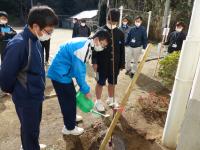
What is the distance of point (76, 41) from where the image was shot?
12.6 ft

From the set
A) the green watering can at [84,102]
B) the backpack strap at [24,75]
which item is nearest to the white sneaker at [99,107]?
the green watering can at [84,102]

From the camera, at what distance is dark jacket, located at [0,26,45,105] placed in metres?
2.88

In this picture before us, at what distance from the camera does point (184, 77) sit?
367cm

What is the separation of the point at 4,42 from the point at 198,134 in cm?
547

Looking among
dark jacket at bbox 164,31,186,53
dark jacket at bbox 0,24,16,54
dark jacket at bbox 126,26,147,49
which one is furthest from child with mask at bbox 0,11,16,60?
dark jacket at bbox 164,31,186,53

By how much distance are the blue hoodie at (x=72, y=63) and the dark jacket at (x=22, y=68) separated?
68 cm

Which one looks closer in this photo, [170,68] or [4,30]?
[170,68]

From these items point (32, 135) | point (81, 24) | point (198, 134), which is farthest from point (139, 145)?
point (81, 24)

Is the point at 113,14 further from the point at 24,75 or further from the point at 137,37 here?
the point at 137,37

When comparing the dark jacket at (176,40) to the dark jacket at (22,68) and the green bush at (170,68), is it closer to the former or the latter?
the green bush at (170,68)

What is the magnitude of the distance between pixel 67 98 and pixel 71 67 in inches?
20.0

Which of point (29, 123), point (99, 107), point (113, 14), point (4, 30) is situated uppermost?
point (113, 14)

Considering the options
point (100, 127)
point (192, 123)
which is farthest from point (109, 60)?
point (192, 123)

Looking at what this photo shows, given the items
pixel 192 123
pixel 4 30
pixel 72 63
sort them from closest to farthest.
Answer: pixel 192 123 → pixel 72 63 → pixel 4 30
